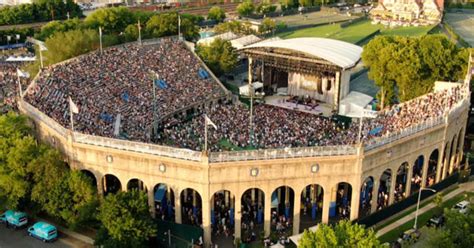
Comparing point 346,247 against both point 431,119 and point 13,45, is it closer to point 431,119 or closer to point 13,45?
point 431,119

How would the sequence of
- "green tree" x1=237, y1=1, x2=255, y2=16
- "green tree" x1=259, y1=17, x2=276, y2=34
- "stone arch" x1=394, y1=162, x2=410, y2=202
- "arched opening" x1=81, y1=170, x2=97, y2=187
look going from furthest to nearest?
"green tree" x1=237, y1=1, x2=255, y2=16 < "green tree" x1=259, y1=17, x2=276, y2=34 < "stone arch" x1=394, y1=162, x2=410, y2=202 < "arched opening" x1=81, y1=170, x2=97, y2=187

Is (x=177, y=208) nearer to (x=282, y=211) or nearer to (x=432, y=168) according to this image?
(x=282, y=211)

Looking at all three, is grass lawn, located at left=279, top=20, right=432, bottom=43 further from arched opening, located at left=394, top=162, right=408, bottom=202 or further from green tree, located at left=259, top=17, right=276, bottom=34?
arched opening, located at left=394, top=162, right=408, bottom=202

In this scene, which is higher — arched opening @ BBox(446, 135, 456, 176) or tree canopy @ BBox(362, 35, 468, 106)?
tree canopy @ BBox(362, 35, 468, 106)

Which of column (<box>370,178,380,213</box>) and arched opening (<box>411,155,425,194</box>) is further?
arched opening (<box>411,155,425,194</box>)

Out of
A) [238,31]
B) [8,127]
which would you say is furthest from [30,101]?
[238,31]

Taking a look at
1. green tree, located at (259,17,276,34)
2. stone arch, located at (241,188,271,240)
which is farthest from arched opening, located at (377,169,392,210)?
green tree, located at (259,17,276,34)

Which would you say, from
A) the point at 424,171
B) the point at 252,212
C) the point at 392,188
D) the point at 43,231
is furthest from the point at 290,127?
the point at 43,231
